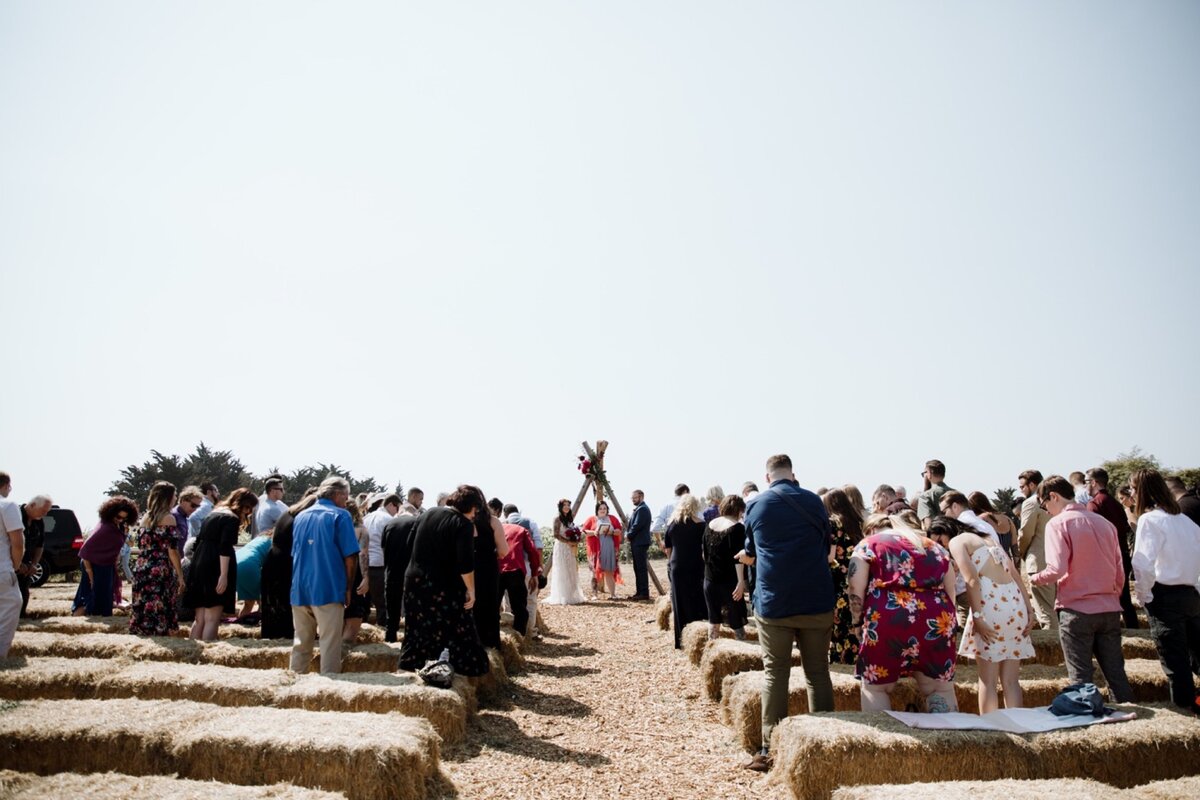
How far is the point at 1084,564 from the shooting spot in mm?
6473

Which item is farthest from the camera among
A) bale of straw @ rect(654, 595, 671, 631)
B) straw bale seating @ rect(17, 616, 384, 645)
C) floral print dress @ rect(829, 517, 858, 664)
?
bale of straw @ rect(654, 595, 671, 631)

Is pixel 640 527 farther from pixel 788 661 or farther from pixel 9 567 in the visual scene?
pixel 9 567

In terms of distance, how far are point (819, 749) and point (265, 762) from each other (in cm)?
374

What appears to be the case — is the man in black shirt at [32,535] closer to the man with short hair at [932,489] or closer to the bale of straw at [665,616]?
the bale of straw at [665,616]

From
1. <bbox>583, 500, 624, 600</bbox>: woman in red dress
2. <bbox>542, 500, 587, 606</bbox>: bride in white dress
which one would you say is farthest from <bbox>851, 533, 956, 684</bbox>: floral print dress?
<bbox>583, 500, 624, 600</bbox>: woman in red dress

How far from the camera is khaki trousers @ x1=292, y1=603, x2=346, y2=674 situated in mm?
7742

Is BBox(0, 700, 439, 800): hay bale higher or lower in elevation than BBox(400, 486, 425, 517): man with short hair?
lower

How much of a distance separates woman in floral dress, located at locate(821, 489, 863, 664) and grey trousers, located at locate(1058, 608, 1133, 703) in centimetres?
196

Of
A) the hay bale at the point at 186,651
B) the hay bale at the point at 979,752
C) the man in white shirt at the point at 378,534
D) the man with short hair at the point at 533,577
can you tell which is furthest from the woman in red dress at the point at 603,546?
the hay bale at the point at 979,752

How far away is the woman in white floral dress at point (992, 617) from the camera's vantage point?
637cm

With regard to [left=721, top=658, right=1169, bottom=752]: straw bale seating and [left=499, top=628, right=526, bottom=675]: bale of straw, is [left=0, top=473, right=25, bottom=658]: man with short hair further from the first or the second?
[left=721, top=658, right=1169, bottom=752]: straw bale seating

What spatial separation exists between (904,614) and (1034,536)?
228 inches

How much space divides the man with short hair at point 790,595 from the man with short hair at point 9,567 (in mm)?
7447

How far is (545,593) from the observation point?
20469 mm
